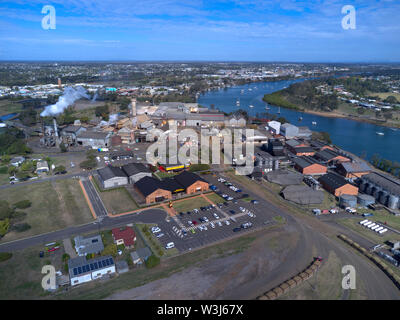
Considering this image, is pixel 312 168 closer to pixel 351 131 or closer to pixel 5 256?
pixel 5 256

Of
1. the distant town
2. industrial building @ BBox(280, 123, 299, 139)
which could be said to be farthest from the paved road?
industrial building @ BBox(280, 123, 299, 139)

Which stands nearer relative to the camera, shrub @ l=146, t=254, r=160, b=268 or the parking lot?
shrub @ l=146, t=254, r=160, b=268

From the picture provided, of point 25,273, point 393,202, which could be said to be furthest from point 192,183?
point 393,202

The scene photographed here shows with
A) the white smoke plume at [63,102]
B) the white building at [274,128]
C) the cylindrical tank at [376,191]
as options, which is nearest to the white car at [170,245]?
the cylindrical tank at [376,191]

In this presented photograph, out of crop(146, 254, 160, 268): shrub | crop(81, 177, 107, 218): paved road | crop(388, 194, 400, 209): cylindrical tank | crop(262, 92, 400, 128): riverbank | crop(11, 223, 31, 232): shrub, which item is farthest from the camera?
crop(262, 92, 400, 128): riverbank

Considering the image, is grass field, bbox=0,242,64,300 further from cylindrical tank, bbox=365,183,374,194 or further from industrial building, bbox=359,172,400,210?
cylindrical tank, bbox=365,183,374,194

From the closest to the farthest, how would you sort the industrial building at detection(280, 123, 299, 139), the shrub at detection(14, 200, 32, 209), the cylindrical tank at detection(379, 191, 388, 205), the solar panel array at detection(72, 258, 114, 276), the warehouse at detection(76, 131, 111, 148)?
the solar panel array at detection(72, 258, 114, 276) → the shrub at detection(14, 200, 32, 209) → the cylindrical tank at detection(379, 191, 388, 205) → the warehouse at detection(76, 131, 111, 148) → the industrial building at detection(280, 123, 299, 139)

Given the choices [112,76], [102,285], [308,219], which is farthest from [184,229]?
[112,76]
